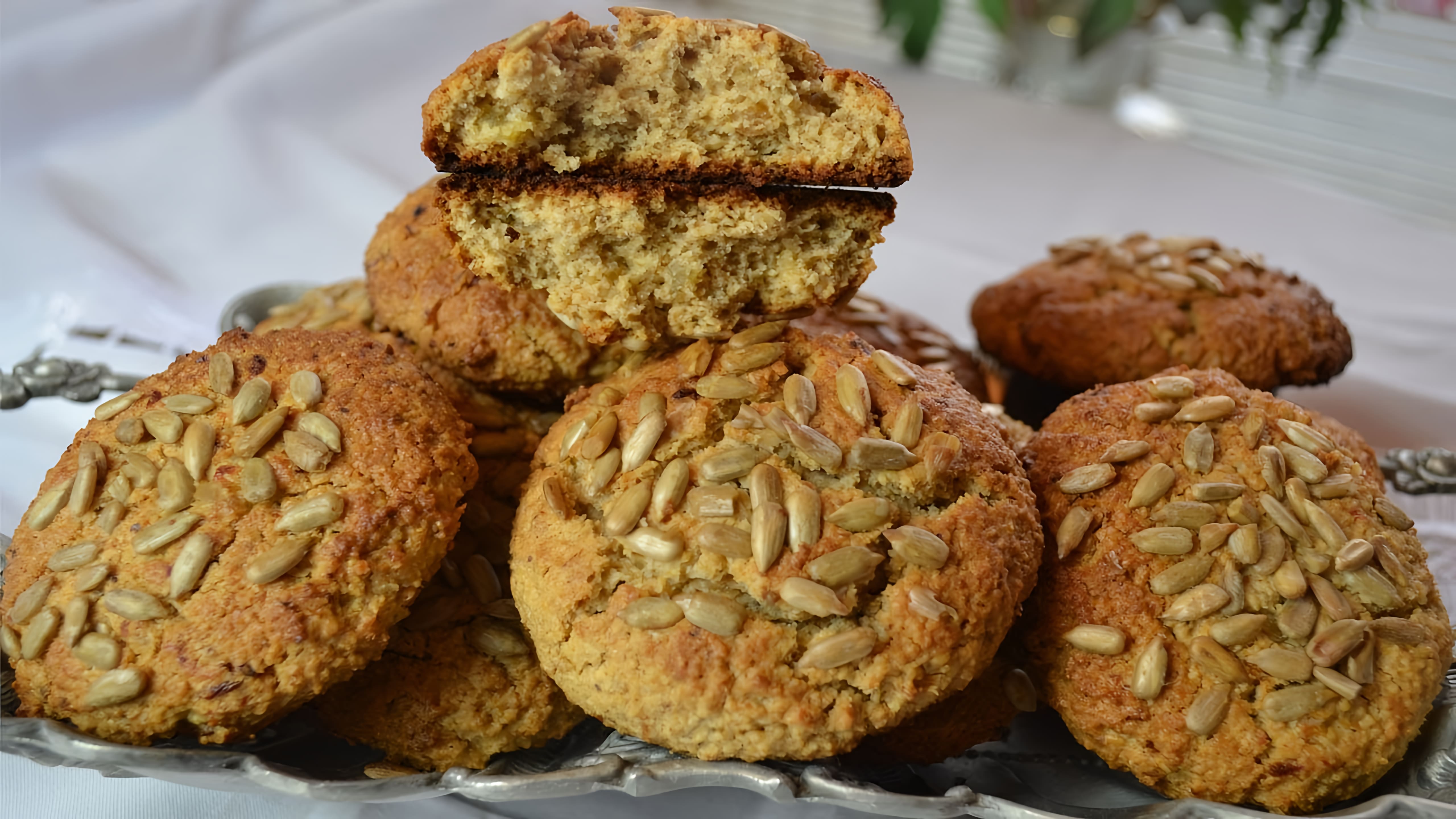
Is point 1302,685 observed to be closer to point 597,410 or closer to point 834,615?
point 834,615

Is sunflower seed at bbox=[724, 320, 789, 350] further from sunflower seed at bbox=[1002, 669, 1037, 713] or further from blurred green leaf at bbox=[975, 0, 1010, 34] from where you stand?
blurred green leaf at bbox=[975, 0, 1010, 34]

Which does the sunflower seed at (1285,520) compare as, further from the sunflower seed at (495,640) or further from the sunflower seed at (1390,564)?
the sunflower seed at (495,640)

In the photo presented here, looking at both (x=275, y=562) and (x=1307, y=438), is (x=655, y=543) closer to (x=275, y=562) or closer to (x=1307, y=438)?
(x=275, y=562)

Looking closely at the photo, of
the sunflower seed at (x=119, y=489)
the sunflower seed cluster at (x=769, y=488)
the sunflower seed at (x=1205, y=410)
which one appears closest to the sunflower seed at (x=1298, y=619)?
the sunflower seed at (x=1205, y=410)

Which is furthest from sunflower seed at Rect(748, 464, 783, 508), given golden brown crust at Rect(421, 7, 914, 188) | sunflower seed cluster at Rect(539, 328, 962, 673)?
golden brown crust at Rect(421, 7, 914, 188)

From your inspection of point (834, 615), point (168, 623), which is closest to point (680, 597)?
point (834, 615)

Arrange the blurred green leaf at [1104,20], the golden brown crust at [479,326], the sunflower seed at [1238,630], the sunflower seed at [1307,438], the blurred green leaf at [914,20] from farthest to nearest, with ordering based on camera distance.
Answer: the blurred green leaf at [914,20] → the blurred green leaf at [1104,20] → the golden brown crust at [479,326] → the sunflower seed at [1307,438] → the sunflower seed at [1238,630]
